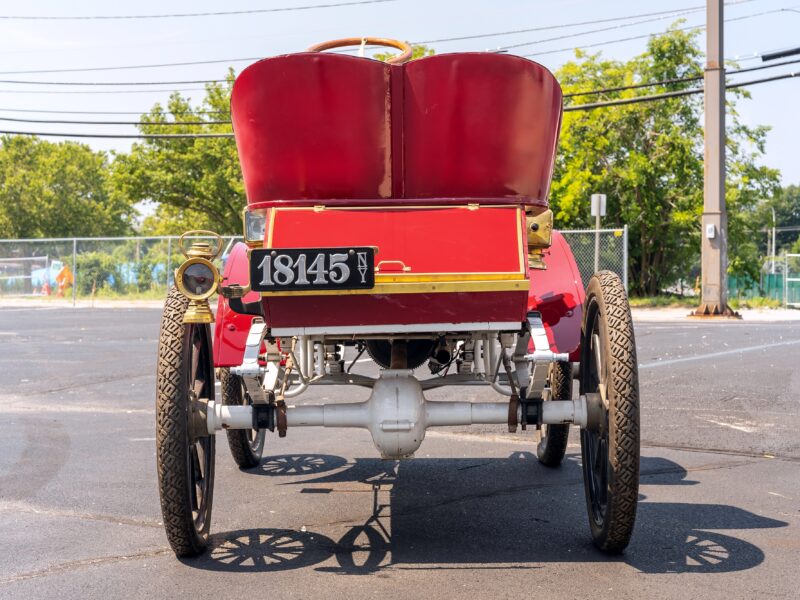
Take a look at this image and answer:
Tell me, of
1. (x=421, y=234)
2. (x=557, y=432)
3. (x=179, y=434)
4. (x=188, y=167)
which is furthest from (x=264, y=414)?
(x=188, y=167)

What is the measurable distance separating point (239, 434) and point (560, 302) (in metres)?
2.13

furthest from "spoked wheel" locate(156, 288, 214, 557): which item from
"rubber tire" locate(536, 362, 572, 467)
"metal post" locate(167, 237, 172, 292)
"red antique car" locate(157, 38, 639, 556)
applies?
"metal post" locate(167, 237, 172, 292)

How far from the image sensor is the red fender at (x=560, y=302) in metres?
5.07

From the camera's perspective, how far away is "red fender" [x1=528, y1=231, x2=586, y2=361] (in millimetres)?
5066

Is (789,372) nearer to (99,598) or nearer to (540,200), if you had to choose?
(540,200)

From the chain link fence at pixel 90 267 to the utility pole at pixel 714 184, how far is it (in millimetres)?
14465

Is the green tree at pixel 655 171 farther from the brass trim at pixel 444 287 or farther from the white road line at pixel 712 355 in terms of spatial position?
the brass trim at pixel 444 287

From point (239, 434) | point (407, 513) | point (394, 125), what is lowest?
point (407, 513)

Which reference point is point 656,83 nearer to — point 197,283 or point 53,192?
point 197,283

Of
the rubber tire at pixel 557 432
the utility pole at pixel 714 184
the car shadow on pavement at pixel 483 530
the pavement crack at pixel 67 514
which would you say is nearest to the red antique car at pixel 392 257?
the car shadow on pavement at pixel 483 530

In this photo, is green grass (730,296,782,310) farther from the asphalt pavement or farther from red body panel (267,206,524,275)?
red body panel (267,206,524,275)

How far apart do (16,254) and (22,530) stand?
102ft

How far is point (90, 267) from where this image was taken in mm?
32094

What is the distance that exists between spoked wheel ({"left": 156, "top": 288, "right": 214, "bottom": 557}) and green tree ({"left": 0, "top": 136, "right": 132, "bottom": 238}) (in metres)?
59.7
